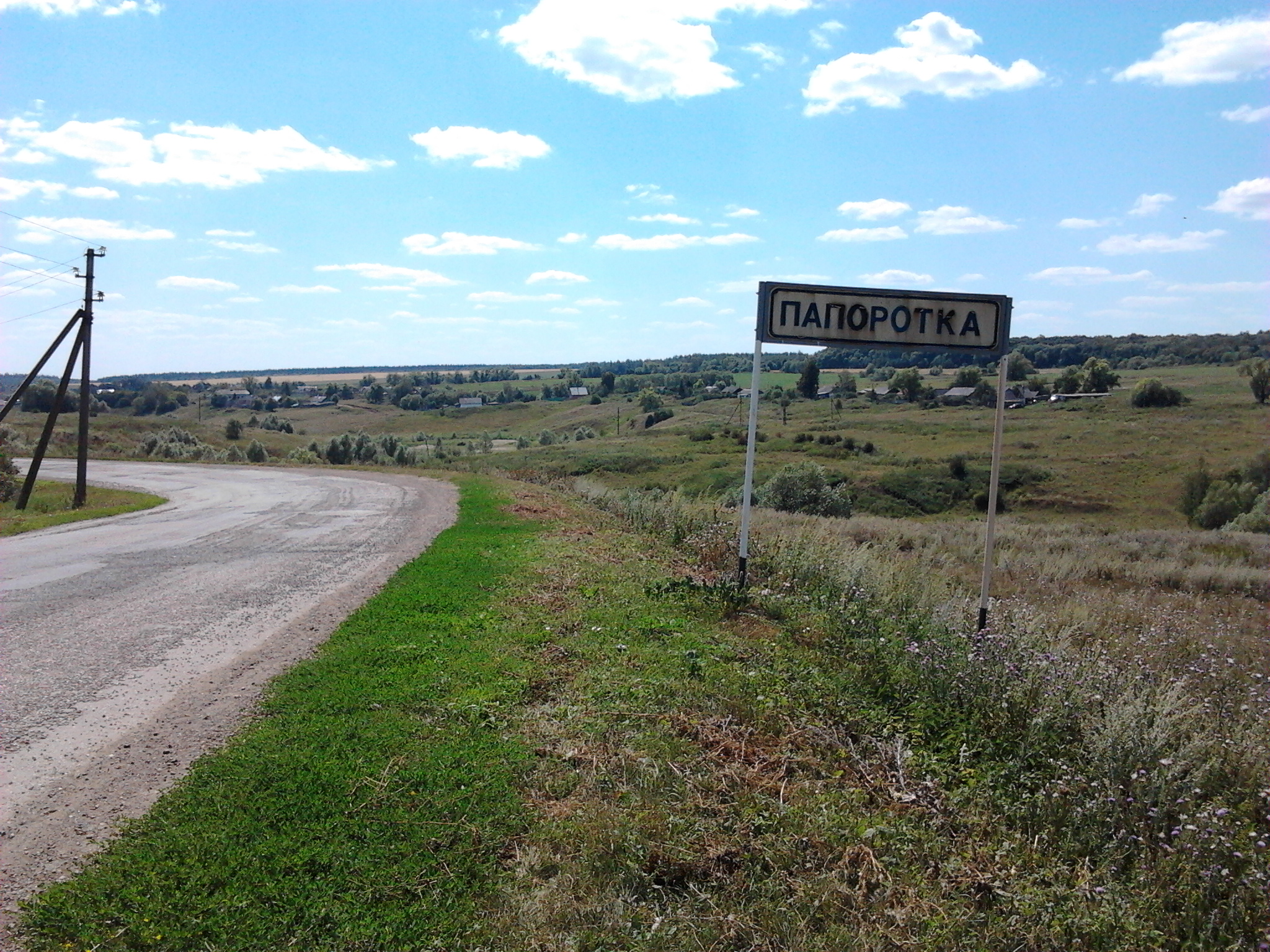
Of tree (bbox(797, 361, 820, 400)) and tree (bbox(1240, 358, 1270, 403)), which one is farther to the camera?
tree (bbox(1240, 358, 1270, 403))

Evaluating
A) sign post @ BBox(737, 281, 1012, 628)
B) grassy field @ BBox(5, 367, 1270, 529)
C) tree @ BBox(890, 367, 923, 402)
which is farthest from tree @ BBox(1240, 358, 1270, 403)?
sign post @ BBox(737, 281, 1012, 628)

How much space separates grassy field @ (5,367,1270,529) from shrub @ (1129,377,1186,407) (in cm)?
93

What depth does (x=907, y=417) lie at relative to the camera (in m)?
66.7

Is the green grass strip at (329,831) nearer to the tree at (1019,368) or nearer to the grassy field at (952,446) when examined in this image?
the grassy field at (952,446)

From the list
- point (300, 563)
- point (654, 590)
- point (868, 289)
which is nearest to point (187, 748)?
point (654, 590)

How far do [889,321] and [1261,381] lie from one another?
6384 cm

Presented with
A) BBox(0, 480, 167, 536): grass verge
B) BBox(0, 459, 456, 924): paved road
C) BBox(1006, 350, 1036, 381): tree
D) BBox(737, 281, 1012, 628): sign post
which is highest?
BBox(1006, 350, 1036, 381): tree

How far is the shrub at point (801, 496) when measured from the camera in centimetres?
3159

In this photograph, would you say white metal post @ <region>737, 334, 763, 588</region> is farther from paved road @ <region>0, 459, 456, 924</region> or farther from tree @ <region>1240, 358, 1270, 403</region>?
tree @ <region>1240, 358, 1270, 403</region>

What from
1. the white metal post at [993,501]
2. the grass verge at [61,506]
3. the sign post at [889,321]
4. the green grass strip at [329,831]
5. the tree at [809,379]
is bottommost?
the grass verge at [61,506]

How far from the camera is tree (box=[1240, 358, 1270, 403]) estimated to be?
187ft

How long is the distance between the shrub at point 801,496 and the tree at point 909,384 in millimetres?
44007

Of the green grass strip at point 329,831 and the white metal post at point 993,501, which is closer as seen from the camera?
the green grass strip at point 329,831

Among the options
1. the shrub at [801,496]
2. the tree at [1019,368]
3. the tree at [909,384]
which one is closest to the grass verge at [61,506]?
the shrub at [801,496]
